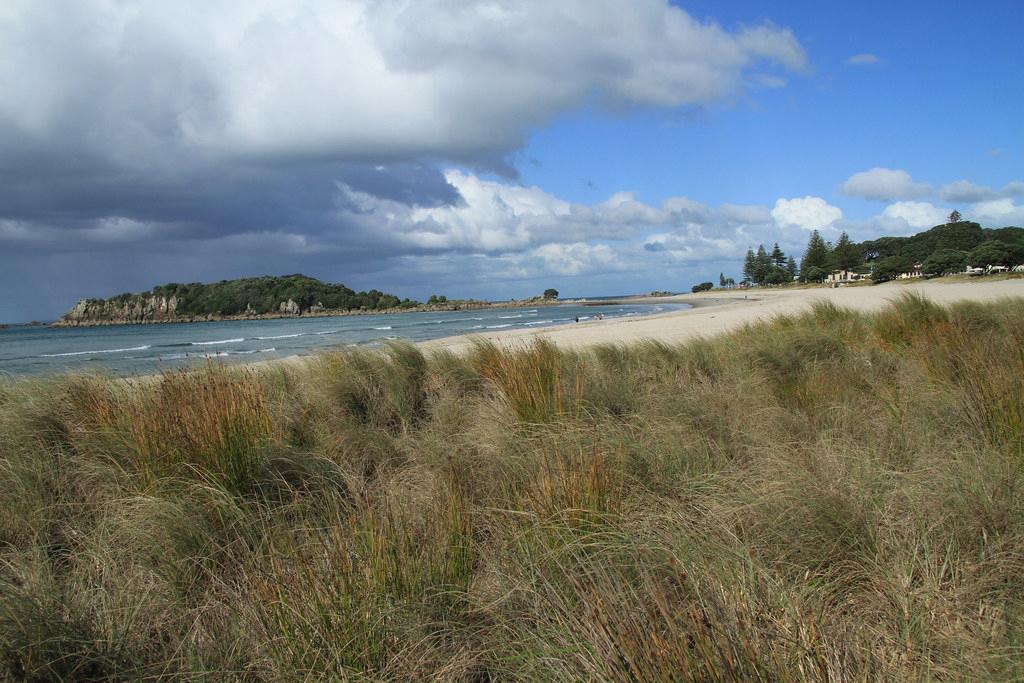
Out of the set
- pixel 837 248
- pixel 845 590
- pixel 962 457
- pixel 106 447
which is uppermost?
pixel 837 248

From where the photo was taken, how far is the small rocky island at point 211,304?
10512cm

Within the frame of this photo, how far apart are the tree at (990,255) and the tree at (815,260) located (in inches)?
983

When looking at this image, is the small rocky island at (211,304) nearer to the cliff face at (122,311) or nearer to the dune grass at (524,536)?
the cliff face at (122,311)

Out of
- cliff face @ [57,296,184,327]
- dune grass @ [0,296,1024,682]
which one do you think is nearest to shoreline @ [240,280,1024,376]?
dune grass @ [0,296,1024,682]

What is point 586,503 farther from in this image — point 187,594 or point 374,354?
point 374,354

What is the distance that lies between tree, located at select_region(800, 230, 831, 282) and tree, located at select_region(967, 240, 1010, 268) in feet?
81.9

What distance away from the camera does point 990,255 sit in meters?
55.4

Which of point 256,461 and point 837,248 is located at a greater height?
point 837,248

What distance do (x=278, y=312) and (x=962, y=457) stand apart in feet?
380

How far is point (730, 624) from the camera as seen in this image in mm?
1435

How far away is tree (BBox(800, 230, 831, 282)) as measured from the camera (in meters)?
83.5

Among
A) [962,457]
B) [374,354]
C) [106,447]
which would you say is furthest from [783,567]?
[374,354]

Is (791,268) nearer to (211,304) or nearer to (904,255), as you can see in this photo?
(904,255)

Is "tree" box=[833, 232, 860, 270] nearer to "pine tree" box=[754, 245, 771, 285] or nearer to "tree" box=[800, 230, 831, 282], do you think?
"tree" box=[800, 230, 831, 282]
